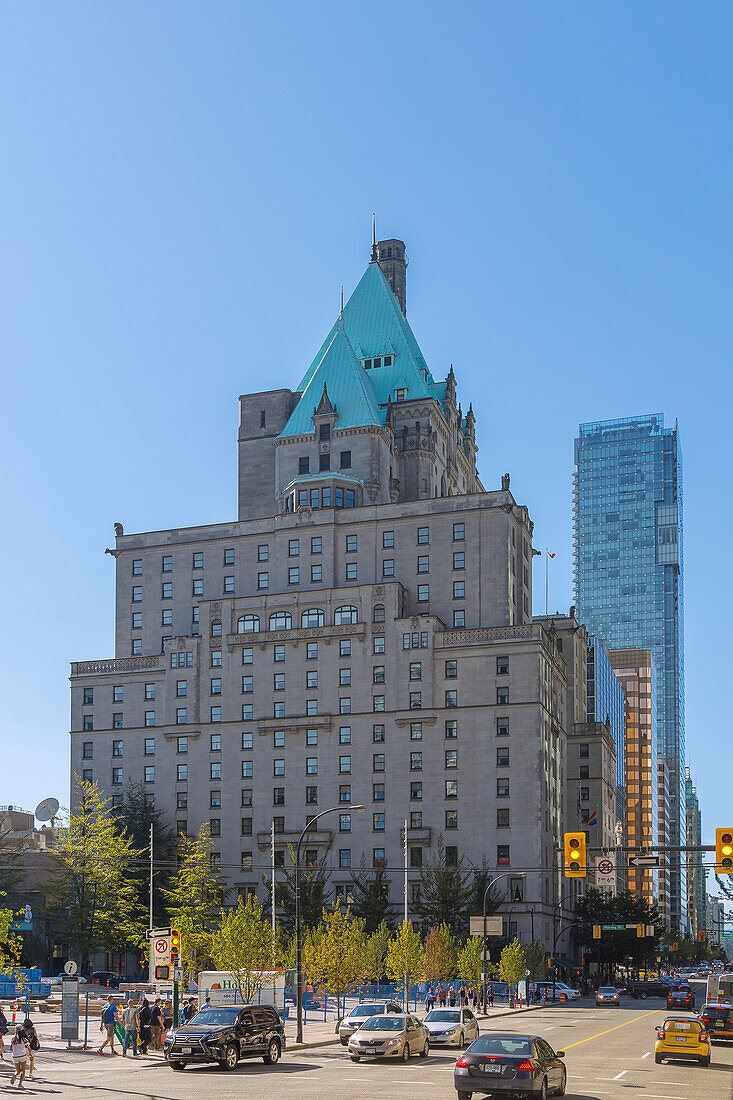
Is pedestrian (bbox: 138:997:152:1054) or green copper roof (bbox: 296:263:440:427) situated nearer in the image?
pedestrian (bbox: 138:997:152:1054)

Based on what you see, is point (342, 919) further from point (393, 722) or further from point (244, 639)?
point (244, 639)

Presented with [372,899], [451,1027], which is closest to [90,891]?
[372,899]

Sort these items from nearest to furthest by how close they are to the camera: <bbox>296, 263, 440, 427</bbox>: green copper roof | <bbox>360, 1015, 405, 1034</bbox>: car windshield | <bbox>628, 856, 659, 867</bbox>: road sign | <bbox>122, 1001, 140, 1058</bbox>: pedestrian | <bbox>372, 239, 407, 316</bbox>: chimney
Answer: <bbox>360, 1015, 405, 1034</bbox>: car windshield → <bbox>122, 1001, 140, 1058</bbox>: pedestrian → <bbox>628, 856, 659, 867</bbox>: road sign → <bbox>296, 263, 440, 427</bbox>: green copper roof → <bbox>372, 239, 407, 316</bbox>: chimney

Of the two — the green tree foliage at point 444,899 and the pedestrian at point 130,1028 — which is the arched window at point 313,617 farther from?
the pedestrian at point 130,1028

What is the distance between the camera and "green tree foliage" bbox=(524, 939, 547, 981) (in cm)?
9775

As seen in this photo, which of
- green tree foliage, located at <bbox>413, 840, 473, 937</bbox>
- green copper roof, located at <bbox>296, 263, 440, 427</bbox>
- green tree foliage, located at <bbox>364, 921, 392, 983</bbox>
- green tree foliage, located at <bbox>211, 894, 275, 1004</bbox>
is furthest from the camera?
green copper roof, located at <bbox>296, 263, 440, 427</bbox>

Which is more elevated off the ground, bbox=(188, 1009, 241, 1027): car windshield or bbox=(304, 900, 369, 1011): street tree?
bbox=(188, 1009, 241, 1027): car windshield

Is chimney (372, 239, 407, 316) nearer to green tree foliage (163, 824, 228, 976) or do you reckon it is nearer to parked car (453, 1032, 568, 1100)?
green tree foliage (163, 824, 228, 976)

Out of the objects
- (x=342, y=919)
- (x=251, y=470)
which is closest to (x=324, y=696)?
(x=251, y=470)

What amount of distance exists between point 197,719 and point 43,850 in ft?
60.5

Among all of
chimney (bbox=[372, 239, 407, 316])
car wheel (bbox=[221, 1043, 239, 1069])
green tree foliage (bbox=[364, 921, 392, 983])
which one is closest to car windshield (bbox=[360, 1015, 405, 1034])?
car wheel (bbox=[221, 1043, 239, 1069])

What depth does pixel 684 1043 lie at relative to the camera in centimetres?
4250

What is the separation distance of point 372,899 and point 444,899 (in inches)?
290

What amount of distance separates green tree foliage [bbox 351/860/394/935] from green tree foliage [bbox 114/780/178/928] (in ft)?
53.1
